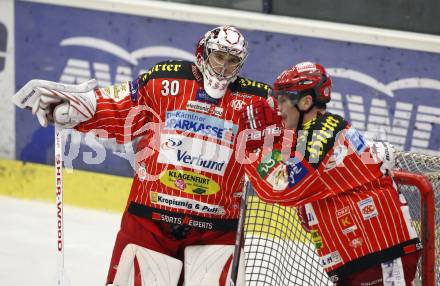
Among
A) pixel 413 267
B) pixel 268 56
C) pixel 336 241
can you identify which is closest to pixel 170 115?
pixel 336 241

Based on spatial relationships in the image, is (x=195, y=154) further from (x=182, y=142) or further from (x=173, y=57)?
(x=173, y=57)

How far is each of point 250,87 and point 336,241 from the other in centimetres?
77

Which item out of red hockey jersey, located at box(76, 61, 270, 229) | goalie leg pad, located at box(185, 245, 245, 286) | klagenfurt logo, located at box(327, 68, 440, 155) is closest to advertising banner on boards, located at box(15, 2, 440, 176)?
klagenfurt logo, located at box(327, 68, 440, 155)

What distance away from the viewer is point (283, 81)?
4016mm

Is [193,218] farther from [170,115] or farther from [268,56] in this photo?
[268,56]

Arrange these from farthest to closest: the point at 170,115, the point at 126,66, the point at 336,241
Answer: the point at 126,66 → the point at 170,115 → the point at 336,241

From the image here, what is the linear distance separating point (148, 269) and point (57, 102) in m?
0.76

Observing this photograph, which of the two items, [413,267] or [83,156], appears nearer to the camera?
[413,267]

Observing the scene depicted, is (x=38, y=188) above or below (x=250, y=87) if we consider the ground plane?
below

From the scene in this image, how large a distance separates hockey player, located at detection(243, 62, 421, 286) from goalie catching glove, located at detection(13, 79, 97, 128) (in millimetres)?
760

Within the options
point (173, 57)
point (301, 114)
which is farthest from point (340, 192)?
point (173, 57)

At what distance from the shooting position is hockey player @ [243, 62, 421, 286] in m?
3.93

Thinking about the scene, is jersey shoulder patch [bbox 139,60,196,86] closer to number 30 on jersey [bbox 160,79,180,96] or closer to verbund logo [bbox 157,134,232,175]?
number 30 on jersey [bbox 160,79,180,96]

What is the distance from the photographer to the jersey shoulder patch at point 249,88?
432 centimetres
